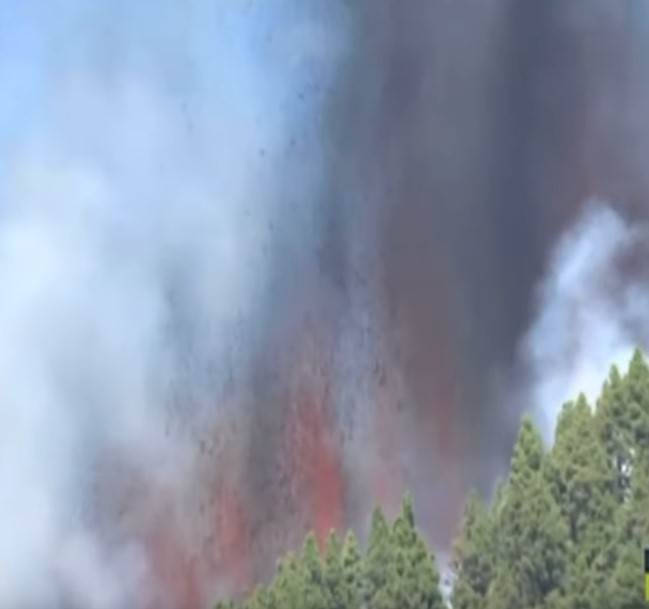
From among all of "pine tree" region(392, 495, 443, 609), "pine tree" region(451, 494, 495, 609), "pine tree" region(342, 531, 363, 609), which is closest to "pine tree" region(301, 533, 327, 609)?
"pine tree" region(342, 531, 363, 609)

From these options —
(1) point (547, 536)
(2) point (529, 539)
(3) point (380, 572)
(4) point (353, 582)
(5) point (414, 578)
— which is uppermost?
(4) point (353, 582)

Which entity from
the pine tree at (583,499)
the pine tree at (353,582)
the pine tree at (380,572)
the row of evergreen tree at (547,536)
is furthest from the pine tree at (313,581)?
the pine tree at (583,499)

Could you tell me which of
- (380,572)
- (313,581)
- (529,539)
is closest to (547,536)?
(529,539)

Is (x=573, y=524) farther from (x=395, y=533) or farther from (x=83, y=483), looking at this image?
(x=83, y=483)

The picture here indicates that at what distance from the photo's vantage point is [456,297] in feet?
210

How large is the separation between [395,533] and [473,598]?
179cm

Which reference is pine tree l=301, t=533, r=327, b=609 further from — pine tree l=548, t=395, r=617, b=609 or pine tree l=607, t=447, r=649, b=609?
pine tree l=607, t=447, r=649, b=609

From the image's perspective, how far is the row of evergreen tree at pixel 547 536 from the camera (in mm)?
37094

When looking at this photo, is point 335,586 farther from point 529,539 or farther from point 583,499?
point 583,499

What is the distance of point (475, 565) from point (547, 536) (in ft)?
5.98

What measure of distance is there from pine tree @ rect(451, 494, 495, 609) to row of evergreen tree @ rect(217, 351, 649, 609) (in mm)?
17

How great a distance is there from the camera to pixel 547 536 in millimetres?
37625

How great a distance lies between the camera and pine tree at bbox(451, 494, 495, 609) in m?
38.6

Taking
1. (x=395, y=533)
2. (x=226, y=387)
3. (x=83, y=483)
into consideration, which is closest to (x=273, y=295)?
(x=226, y=387)
